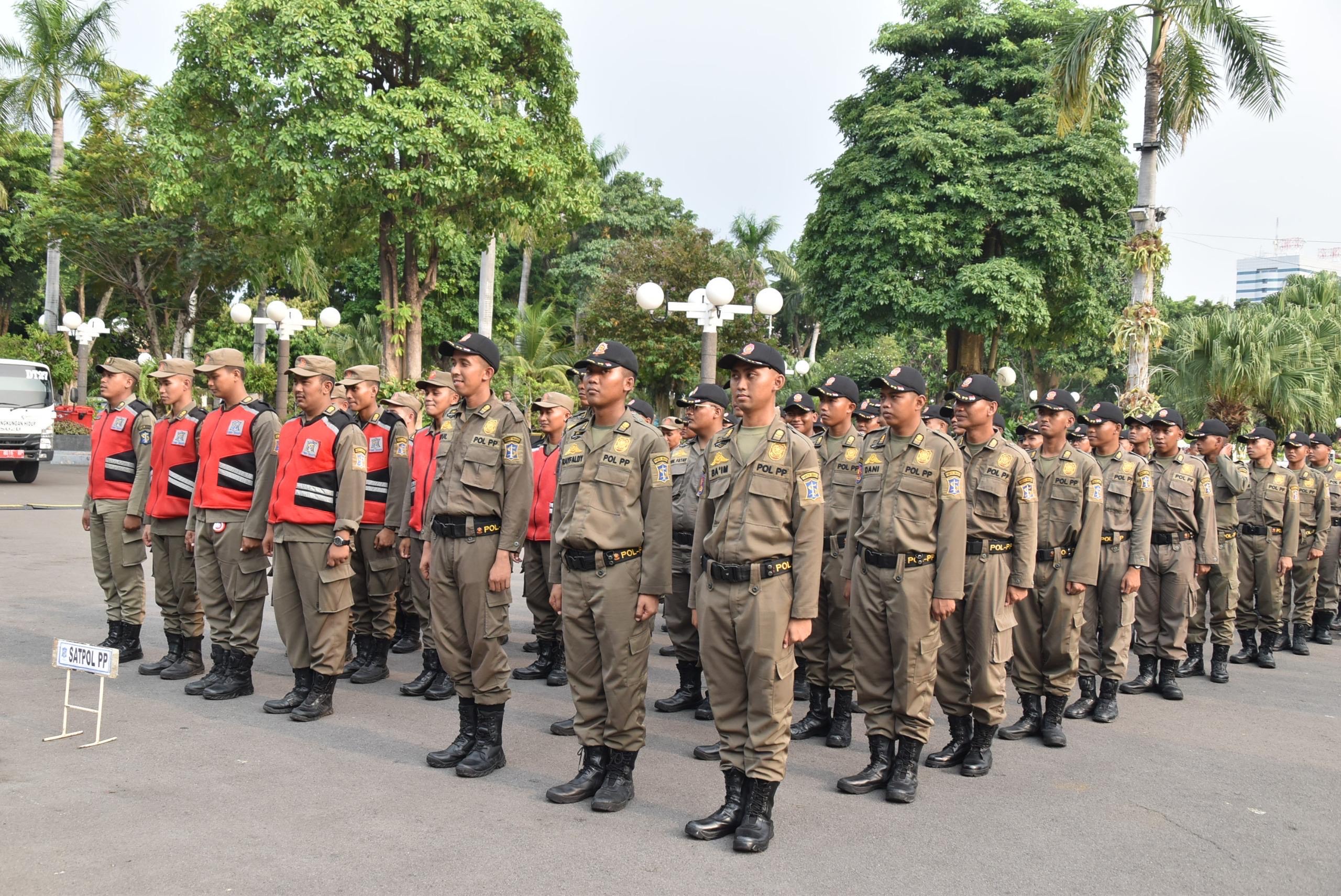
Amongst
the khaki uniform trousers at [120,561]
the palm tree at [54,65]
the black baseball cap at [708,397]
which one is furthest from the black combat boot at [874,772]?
the palm tree at [54,65]

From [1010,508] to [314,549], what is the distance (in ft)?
13.6

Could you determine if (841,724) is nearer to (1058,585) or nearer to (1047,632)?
(1047,632)

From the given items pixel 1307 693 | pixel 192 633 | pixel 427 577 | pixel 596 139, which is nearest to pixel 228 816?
pixel 427 577

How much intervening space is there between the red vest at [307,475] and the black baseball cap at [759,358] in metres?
2.84

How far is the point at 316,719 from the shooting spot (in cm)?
627

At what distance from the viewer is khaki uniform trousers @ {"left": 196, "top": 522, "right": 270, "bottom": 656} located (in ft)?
21.6

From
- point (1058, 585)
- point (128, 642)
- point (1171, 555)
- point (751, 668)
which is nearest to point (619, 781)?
point (751, 668)

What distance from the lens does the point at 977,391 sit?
589 cm

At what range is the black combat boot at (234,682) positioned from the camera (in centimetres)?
659

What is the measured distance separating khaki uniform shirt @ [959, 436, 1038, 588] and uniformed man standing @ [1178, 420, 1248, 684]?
3.31 metres

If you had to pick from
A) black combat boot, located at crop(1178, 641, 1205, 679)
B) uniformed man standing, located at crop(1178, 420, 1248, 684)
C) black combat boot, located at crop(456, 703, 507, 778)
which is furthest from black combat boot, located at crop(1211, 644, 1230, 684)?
black combat boot, located at crop(456, 703, 507, 778)

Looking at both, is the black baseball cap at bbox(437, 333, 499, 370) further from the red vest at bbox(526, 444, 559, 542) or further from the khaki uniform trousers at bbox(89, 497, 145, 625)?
the khaki uniform trousers at bbox(89, 497, 145, 625)

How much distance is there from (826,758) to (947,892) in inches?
72.9

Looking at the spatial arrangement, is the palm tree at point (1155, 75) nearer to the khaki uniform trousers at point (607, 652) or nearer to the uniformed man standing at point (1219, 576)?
the uniformed man standing at point (1219, 576)
